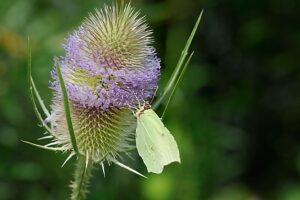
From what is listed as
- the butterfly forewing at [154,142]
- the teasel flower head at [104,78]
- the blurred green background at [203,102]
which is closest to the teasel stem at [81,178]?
the teasel flower head at [104,78]

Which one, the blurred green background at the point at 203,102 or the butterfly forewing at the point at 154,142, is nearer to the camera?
the butterfly forewing at the point at 154,142

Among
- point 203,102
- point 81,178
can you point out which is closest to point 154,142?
point 81,178

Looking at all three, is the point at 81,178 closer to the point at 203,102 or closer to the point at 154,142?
the point at 154,142

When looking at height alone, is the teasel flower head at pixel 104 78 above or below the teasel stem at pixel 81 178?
above

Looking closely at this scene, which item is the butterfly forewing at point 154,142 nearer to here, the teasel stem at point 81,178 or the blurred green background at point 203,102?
the teasel stem at point 81,178

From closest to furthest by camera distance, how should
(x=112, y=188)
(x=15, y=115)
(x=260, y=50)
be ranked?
(x=15, y=115) < (x=112, y=188) < (x=260, y=50)

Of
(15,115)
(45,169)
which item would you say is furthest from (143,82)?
(45,169)

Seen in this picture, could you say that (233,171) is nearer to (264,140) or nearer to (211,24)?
(264,140)
